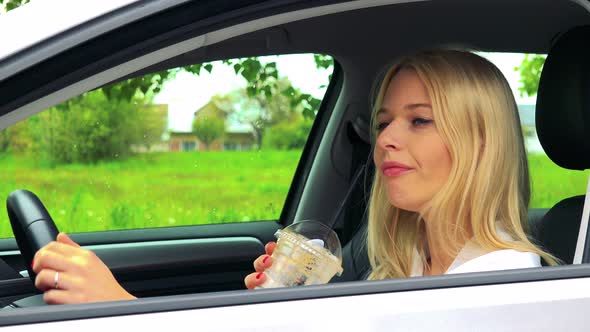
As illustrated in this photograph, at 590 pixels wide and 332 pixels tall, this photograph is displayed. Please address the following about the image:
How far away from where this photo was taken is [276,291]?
4.65ft

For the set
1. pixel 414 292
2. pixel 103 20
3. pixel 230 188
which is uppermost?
pixel 103 20

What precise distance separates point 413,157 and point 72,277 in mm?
781

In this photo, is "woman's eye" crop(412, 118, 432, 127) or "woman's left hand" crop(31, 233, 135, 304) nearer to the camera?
"woman's left hand" crop(31, 233, 135, 304)

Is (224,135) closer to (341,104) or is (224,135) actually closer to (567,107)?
(341,104)

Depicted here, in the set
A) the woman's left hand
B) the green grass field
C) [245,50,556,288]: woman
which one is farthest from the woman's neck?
the green grass field

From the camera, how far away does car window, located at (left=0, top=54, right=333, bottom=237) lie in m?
7.54

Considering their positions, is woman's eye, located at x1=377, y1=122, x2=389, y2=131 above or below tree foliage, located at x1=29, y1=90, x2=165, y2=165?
above

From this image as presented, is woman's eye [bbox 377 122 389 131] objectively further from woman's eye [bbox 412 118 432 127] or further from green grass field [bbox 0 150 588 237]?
green grass field [bbox 0 150 588 237]

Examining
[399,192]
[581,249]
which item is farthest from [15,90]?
[581,249]

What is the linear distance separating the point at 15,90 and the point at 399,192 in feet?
2.92

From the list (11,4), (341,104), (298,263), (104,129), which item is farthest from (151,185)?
(298,263)

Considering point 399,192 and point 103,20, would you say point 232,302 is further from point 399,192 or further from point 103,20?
point 399,192

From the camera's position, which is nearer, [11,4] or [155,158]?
[11,4]

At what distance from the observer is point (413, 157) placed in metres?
1.96
